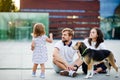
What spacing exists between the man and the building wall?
119 feet

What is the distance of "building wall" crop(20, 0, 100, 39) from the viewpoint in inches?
1847

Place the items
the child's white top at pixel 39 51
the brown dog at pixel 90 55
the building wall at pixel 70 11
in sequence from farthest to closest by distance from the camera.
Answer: the building wall at pixel 70 11, the child's white top at pixel 39 51, the brown dog at pixel 90 55

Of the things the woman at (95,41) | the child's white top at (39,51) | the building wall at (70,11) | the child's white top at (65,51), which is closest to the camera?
the child's white top at (39,51)

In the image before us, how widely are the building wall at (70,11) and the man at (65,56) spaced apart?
3642 centimetres

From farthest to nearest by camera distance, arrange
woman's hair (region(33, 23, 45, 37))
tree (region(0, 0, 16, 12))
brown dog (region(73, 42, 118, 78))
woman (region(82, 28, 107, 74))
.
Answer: tree (region(0, 0, 16, 12)), woman (region(82, 28, 107, 74)), woman's hair (region(33, 23, 45, 37)), brown dog (region(73, 42, 118, 78))

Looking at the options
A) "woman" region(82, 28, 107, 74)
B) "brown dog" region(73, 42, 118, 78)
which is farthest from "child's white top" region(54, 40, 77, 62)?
"brown dog" region(73, 42, 118, 78)

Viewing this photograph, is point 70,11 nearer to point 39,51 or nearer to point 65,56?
point 65,56

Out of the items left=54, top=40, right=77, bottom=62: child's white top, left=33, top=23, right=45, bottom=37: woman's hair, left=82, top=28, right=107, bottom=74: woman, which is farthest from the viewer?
left=54, top=40, right=77, bottom=62: child's white top

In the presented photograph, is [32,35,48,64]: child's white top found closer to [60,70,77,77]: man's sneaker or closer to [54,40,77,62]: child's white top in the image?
[54,40,77,62]: child's white top

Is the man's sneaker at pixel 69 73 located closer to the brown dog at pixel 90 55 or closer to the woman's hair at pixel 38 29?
the brown dog at pixel 90 55

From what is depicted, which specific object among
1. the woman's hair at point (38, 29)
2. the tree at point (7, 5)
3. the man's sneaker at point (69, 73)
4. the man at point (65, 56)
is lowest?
the man's sneaker at point (69, 73)

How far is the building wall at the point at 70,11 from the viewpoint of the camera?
46.9 meters

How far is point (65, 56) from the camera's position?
9422 millimetres

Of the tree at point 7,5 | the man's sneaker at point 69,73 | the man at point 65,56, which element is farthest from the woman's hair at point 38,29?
the tree at point 7,5
